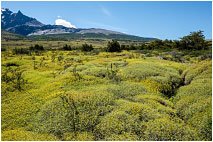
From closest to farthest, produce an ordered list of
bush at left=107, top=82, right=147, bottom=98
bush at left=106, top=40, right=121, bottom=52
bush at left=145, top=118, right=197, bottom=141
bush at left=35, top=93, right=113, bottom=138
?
1. bush at left=145, top=118, right=197, bottom=141
2. bush at left=35, top=93, right=113, bottom=138
3. bush at left=107, top=82, right=147, bottom=98
4. bush at left=106, top=40, right=121, bottom=52

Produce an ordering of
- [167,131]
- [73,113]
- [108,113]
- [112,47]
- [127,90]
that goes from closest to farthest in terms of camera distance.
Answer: [167,131] < [73,113] < [108,113] < [127,90] < [112,47]

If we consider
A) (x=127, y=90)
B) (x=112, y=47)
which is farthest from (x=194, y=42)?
(x=127, y=90)

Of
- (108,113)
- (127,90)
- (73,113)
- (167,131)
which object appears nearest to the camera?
(167,131)

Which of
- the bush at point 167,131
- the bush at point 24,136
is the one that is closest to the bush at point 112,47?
the bush at point 167,131

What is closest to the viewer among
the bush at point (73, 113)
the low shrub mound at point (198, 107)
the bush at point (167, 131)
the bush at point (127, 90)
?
the bush at point (167, 131)

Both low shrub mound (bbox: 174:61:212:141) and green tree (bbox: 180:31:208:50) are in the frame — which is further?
green tree (bbox: 180:31:208:50)

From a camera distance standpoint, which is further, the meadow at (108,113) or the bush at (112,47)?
the bush at (112,47)

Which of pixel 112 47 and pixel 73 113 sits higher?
pixel 112 47

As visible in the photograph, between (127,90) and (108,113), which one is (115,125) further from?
(127,90)

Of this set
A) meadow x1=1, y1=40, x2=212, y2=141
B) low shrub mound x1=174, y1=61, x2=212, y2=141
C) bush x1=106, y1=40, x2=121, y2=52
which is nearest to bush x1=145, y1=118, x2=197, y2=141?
meadow x1=1, y1=40, x2=212, y2=141

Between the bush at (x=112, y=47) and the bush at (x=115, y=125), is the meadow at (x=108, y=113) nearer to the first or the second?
the bush at (x=115, y=125)

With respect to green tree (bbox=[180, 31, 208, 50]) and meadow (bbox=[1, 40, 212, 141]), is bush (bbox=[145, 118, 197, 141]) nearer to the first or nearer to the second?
meadow (bbox=[1, 40, 212, 141])

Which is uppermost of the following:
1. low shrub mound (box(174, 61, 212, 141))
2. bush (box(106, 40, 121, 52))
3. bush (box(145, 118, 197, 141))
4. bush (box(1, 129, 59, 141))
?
bush (box(106, 40, 121, 52))

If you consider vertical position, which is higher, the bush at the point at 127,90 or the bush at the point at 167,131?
the bush at the point at 127,90
